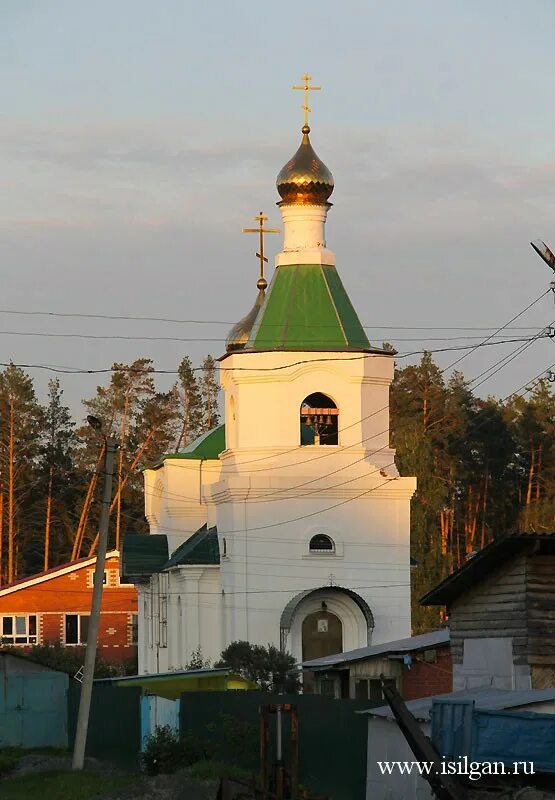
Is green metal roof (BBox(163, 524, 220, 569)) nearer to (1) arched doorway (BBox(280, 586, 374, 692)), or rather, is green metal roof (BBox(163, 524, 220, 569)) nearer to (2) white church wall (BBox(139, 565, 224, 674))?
(2) white church wall (BBox(139, 565, 224, 674))

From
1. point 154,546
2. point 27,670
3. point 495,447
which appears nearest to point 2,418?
point 495,447

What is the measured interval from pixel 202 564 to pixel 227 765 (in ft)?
64.0

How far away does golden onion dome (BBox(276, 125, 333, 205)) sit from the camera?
4566cm

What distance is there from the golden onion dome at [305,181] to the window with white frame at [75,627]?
2503cm

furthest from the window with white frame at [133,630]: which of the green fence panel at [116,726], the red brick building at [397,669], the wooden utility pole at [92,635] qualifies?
the wooden utility pole at [92,635]

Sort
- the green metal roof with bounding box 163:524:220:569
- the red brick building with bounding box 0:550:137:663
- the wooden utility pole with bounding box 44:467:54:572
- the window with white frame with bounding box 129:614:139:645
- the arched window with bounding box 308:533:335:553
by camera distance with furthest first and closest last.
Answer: the wooden utility pole with bounding box 44:467:54:572 < the window with white frame with bounding box 129:614:139:645 < the red brick building with bounding box 0:550:137:663 < the green metal roof with bounding box 163:524:220:569 < the arched window with bounding box 308:533:335:553

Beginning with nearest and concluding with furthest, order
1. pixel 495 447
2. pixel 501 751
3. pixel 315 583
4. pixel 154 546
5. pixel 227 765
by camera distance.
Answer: pixel 501 751 → pixel 227 765 → pixel 315 583 → pixel 154 546 → pixel 495 447

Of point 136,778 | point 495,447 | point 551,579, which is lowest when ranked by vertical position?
point 136,778

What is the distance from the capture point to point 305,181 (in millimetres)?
45625

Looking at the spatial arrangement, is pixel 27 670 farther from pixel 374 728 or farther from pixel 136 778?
pixel 374 728

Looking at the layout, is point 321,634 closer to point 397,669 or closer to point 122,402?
point 397,669

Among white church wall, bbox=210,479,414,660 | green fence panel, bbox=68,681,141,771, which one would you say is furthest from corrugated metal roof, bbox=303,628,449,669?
white church wall, bbox=210,479,414,660

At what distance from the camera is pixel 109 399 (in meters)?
79.6

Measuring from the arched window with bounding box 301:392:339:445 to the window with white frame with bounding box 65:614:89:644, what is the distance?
23.3m
